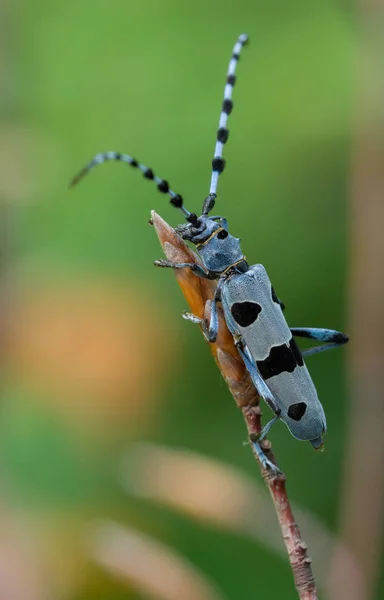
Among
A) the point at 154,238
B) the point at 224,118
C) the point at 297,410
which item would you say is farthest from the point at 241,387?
the point at 154,238

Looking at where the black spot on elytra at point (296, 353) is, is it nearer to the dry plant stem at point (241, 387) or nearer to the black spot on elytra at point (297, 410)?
the black spot on elytra at point (297, 410)

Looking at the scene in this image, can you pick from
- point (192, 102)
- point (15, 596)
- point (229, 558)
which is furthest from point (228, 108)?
point (229, 558)

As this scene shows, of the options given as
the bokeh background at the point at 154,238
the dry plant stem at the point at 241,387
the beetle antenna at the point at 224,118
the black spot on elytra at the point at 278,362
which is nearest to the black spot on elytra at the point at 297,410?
the black spot on elytra at the point at 278,362

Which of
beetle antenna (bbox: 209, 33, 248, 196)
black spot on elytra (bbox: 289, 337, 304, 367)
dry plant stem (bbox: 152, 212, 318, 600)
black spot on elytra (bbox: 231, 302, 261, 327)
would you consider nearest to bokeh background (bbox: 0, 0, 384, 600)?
black spot on elytra (bbox: 289, 337, 304, 367)

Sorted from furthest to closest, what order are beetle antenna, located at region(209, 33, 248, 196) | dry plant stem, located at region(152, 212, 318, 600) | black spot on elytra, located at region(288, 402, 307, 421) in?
beetle antenna, located at region(209, 33, 248, 196), black spot on elytra, located at region(288, 402, 307, 421), dry plant stem, located at region(152, 212, 318, 600)

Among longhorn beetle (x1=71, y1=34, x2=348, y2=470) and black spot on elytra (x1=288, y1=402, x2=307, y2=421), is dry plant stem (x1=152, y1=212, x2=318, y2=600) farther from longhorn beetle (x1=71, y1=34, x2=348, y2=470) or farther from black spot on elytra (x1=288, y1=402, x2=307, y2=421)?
black spot on elytra (x1=288, y1=402, x2=307, y2=421)

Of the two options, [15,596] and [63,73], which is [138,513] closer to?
[15,596]
